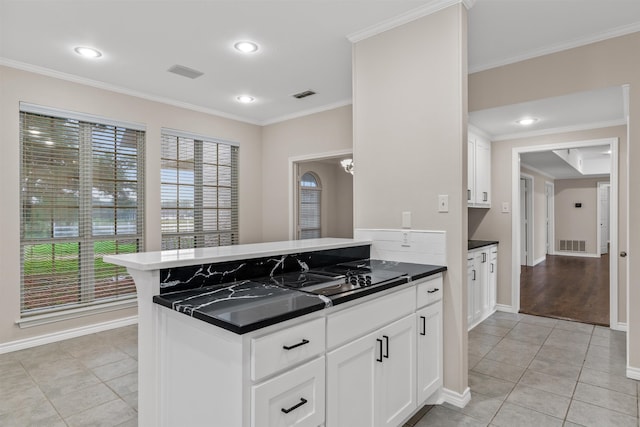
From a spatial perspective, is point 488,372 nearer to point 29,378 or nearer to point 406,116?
point 406,116

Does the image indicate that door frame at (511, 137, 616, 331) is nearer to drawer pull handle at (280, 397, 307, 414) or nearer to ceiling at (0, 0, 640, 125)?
ceiling at (0, 0, 640, 125)

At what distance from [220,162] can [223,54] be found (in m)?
1.98

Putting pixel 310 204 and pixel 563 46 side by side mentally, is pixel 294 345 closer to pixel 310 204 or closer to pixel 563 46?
pixel 563 46

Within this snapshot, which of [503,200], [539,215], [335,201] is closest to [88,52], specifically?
[503,200]

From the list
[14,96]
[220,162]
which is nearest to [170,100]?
[220,162]

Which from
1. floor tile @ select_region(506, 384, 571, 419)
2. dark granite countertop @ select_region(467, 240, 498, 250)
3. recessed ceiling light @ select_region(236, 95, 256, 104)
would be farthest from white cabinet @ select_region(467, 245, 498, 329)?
recessed ceiling light @ select_region(236, 95, 256, 104)

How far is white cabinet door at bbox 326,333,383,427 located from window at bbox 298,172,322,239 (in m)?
5.80

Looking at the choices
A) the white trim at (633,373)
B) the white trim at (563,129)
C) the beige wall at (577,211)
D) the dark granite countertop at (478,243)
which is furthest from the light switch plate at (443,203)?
the beige wall at (577,211)

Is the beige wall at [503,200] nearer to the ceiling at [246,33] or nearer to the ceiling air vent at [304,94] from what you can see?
the ceiling at [246,33]

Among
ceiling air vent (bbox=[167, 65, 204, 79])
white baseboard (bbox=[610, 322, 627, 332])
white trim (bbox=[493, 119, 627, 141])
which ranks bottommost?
white baseboard (bbox=[610, 322, 627, 332])

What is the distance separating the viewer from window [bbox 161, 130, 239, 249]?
4.35 meters

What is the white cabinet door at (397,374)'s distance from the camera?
5.87ft

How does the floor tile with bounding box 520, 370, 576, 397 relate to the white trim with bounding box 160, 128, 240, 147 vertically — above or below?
below

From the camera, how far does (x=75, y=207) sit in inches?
142
